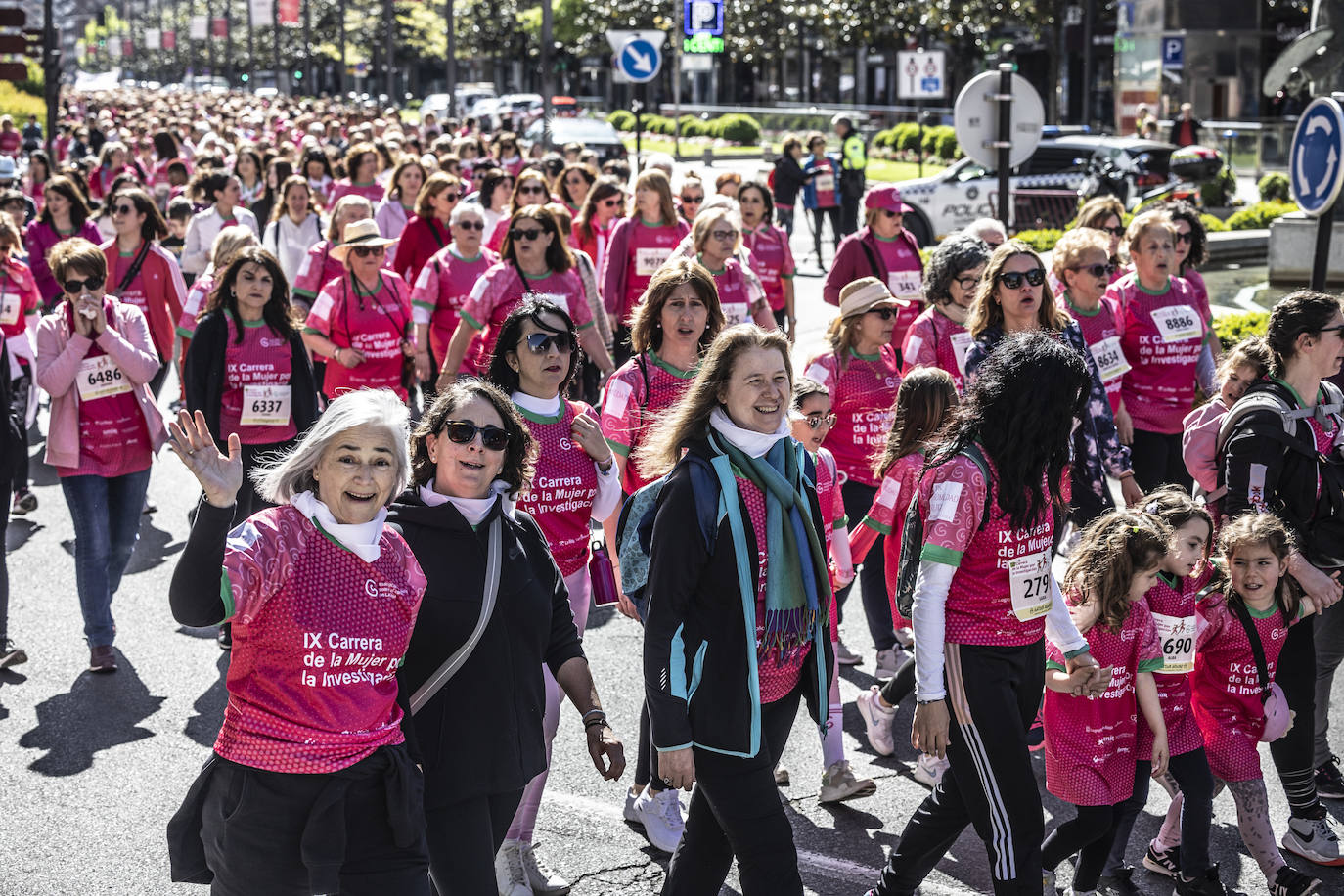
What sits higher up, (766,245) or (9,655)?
(766,245)

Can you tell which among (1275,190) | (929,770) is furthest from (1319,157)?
(1275,190)

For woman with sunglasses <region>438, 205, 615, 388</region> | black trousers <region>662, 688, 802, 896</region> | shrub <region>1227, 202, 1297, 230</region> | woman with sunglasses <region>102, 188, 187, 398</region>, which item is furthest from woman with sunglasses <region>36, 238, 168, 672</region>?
shrub <region>1227, 202, 1297, 230</region>

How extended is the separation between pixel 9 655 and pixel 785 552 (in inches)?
181

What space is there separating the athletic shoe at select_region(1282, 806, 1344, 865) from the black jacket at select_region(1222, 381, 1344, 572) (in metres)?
0.86

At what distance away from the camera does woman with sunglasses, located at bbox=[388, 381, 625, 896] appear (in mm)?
3867

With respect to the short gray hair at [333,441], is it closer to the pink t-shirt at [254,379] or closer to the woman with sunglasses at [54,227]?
the pink t-shirt at [254,379]

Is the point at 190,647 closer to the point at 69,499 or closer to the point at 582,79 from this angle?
the point at 69,499

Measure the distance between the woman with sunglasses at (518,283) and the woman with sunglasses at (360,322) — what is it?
0.46m

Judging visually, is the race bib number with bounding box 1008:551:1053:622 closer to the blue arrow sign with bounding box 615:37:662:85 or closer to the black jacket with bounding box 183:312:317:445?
the black jacket with bounding box 183:312:317:445

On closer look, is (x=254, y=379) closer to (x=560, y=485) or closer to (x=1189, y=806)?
(x=560, y=485)

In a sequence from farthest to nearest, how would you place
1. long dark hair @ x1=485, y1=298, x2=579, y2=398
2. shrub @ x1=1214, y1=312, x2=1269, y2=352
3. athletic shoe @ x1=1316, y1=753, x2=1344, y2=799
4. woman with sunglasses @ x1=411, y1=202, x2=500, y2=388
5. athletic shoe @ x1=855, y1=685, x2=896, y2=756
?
shrub @ x1=1214, y1=312, x2=1269, y2=352, woman with sunglasses @ x1=411, y1=202, x2=500, y2=388, athletic shoe @ x1=855, y1=685, x2=896, y2=756, athletic shoe @ x1=1316, y1=753, x2=1344, y2=799, long dark hair @ x1=485, y1=298, x2=579, y2=398

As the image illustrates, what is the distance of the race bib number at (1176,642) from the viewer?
5016mm

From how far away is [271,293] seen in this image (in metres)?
7.14

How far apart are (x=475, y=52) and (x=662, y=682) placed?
85145 mm
